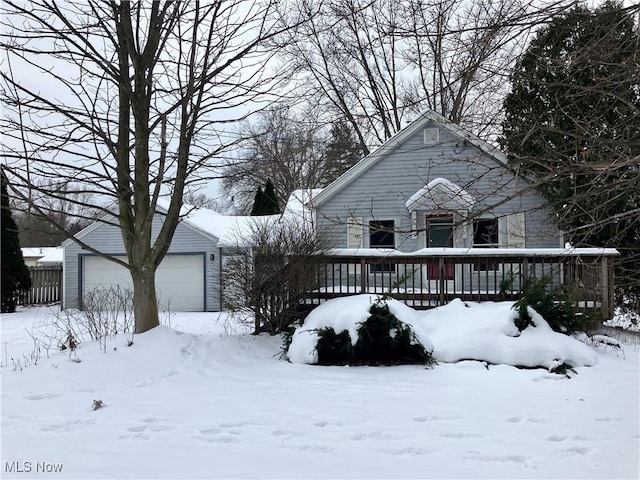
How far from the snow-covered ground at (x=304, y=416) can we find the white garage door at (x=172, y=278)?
9450 mm

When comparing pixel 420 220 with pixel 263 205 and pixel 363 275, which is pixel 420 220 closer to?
pixel 363 275

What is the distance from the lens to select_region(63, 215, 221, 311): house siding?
16875 mm

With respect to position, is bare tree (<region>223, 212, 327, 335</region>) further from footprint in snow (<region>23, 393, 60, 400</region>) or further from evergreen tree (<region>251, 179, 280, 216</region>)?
evergreen tree (<region>251, 179, 280, 216</region>)

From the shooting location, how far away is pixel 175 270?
1716cm

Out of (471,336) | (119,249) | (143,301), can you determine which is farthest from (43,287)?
(471,336)

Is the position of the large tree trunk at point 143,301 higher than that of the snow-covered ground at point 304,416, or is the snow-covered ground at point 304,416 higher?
the large tree trunk at point 143,301

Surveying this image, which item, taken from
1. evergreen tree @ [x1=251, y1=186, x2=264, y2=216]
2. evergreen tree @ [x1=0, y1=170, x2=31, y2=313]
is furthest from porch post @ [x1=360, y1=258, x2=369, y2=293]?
evergreen tree @ [x1=251, y1=186, x2=264, y2=216]

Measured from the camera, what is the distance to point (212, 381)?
601cm

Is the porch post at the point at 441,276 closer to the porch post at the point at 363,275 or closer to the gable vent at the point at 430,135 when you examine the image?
the porch post at the point at 363,275

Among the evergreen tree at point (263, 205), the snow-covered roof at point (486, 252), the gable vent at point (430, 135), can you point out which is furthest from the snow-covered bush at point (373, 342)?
the evergreen tree at point (263, 205)

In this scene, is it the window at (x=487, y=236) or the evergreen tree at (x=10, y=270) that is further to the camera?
the evergreen tree at (x=10, y=270)

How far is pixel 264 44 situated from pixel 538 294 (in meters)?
5.70

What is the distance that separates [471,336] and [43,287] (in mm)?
17910

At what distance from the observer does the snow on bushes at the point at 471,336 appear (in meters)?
6.62
